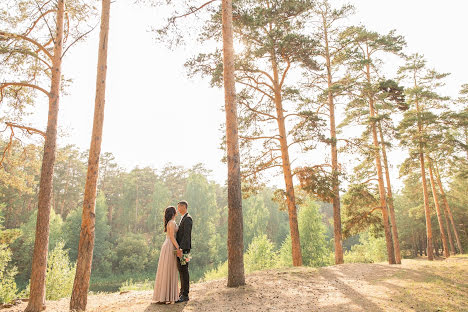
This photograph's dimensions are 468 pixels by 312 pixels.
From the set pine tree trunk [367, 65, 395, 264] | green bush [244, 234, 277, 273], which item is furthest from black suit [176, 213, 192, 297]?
green bush [244, 234, 277, 273]

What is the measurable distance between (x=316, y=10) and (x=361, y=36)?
3091 mm

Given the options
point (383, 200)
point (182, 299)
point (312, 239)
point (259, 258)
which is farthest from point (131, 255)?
point (182, 299)

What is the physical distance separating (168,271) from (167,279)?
0.50ft

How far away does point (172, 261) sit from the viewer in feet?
18.3

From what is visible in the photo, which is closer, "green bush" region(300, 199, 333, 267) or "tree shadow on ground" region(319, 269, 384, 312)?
"tree shadow on ground" region(319, 269, 384, 312)

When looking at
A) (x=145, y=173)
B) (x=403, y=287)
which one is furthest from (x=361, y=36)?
(x=145, y=173)

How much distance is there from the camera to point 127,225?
141 feet

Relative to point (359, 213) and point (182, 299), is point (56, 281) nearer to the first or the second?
point (182, 299)

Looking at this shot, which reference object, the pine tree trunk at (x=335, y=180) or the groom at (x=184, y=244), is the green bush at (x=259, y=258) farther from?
the groom at (x=184, y=244)

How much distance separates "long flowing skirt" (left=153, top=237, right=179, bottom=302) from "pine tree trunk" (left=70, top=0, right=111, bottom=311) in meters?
1.65

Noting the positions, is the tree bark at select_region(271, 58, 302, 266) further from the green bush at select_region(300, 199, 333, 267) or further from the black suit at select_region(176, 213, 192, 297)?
the green bush at select_region(300, 199, 333, 267)

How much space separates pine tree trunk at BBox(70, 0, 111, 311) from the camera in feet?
19.6

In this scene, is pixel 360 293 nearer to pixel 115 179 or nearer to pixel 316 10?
pixel 316 10

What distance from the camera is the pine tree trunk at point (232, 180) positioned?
669cm
